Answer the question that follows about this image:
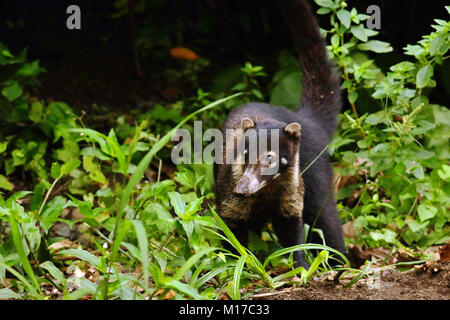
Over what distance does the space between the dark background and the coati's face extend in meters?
2.81

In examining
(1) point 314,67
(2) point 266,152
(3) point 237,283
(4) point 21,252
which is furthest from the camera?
(1) point 314,67

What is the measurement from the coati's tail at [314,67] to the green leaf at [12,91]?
2.33 metres

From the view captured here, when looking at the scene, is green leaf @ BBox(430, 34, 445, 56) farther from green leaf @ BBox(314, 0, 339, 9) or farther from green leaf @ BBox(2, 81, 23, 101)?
green leaf @ BBox(2, 81, 23, 101)

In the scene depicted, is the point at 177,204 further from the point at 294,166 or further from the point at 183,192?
the point at 183,192

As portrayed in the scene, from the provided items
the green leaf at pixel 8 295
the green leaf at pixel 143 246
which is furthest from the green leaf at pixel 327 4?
the green leaf at pixel 8 295

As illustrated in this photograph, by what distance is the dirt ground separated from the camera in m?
2.96

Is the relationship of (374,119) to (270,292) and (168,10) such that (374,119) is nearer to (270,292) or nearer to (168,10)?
(270,292)

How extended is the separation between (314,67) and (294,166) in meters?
1.06

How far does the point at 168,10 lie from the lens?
7391 millimetres

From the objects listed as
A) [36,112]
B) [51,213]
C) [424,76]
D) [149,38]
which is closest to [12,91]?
[36,112]

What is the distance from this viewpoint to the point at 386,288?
3084 mm

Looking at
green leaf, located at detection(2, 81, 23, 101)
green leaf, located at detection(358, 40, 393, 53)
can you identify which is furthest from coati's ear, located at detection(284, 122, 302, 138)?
green leaf, located at detection(2, 81, 23, 101)

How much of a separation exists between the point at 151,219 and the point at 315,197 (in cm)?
128

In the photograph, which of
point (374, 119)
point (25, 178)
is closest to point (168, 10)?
point (25, 178)
